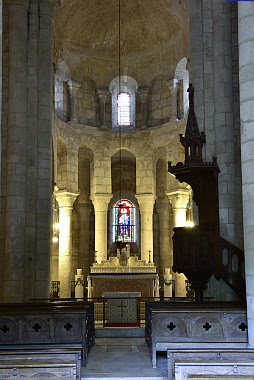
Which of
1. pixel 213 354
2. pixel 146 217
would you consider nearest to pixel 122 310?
pixel 213 354

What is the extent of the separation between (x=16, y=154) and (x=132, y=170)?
46.7 feet

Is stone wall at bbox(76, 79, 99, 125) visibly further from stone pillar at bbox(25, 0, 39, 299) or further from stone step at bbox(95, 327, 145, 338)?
stone step at bbox(95, 327, 145, 338)

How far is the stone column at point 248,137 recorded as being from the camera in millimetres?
9398

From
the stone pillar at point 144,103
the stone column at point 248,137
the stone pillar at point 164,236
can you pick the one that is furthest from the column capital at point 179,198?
the stone column at point 248,137

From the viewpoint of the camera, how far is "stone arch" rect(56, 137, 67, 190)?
25.3 metres

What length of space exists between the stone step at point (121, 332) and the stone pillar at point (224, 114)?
11.3 feet

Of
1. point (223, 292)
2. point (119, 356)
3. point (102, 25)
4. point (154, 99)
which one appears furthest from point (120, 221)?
point (119, 356)

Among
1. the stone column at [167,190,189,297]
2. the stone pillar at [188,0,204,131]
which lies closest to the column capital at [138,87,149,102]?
the stone column at [167,190,189,297]

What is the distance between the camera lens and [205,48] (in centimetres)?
1691

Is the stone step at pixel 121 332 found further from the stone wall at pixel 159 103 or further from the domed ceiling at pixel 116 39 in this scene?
the stone wall at pixel 159 103

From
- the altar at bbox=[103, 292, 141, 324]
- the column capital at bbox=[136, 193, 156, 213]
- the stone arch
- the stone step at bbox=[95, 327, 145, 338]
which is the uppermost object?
the stone arch

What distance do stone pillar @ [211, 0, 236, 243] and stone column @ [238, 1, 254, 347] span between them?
5071 millimetres

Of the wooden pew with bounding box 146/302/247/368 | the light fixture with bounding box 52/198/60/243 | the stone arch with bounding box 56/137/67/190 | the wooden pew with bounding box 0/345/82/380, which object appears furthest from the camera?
the light fixture with bounding box 52/198/60/243

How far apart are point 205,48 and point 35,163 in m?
6.50
